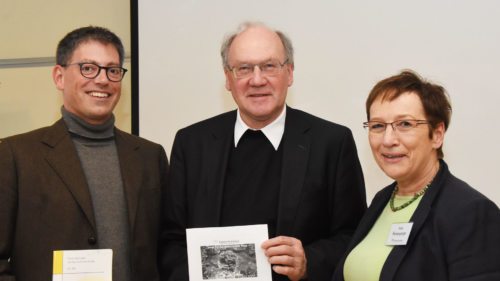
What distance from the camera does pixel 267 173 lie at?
2.64 m

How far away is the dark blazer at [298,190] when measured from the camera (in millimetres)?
2541

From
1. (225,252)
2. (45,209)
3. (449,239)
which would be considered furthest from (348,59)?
(45,209)

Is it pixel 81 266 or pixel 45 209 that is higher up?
pixel 45 209

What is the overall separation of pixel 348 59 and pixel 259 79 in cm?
110

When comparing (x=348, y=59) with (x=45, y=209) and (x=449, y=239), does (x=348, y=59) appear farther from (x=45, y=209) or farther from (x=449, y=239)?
(x=45, y=209)

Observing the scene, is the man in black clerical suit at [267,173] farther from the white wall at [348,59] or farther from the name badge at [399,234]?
the white wall at [348,59]

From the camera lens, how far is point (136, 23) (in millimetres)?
4035

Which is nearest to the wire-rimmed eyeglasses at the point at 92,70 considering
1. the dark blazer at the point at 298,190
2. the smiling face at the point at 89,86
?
the smiling face at the point at 89,86

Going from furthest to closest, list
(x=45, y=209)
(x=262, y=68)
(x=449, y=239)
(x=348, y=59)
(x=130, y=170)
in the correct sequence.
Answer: (x=348, y=59) < (x=130, y=170) < (x=262, y=68) < (x=45, y=209) < (x=449, y=239)

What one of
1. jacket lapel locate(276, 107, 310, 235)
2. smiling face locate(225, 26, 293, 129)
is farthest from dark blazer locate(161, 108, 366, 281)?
smiling face locate(225, 26, 293, 129)

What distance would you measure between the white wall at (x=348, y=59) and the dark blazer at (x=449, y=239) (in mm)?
1198

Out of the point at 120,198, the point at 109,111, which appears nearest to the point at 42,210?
the point at 120,198

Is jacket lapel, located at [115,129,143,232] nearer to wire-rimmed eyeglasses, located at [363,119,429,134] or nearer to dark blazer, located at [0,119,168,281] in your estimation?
dark blazer, located at [0,119,168,281]

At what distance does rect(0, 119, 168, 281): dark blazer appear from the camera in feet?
8.09
